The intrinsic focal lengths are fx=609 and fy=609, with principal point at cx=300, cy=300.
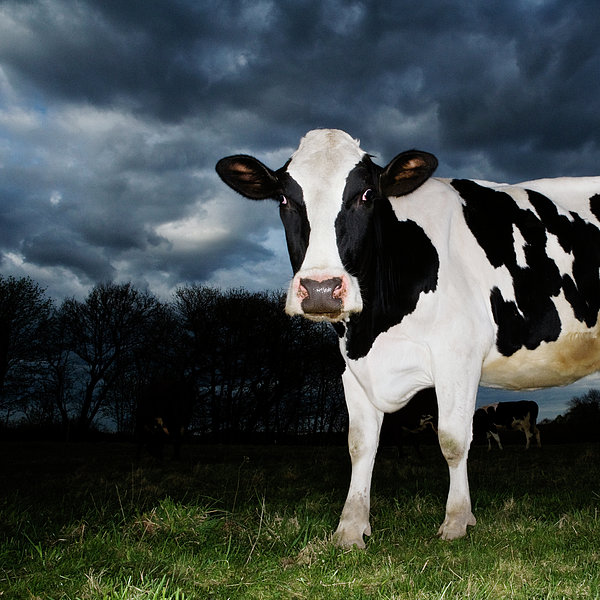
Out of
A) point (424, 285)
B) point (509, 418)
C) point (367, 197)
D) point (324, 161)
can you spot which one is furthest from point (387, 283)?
point (509, 418)

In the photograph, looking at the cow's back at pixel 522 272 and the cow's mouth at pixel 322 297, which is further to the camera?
the cow's back at pixel 522 272

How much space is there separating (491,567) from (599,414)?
3765 centimetres

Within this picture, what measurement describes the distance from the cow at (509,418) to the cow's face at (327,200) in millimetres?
19744

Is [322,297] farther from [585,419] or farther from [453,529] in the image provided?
[585,419]

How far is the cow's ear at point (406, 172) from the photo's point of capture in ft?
16.6

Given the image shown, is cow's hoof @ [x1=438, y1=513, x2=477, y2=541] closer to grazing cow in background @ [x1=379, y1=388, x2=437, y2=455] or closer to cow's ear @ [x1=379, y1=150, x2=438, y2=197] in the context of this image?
cow's ear @ [x1=379, y1=150, x2=438, y2=197]

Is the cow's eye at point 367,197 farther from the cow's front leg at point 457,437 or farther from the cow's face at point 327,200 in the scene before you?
the cow's front leg at point 457,437

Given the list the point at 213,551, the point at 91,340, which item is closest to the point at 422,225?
the point at 213,551

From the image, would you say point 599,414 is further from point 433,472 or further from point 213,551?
point 213,551

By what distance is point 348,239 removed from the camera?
14.9 feet

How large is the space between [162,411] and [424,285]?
1452 centimetres

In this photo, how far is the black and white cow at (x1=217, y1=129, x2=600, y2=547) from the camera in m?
4.54

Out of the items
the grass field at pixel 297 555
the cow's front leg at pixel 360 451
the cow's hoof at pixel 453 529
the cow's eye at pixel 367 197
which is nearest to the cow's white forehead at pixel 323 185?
the cow's eye at pixel 367 197

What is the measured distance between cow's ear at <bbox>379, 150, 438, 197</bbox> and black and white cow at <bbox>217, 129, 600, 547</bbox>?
10 mm
